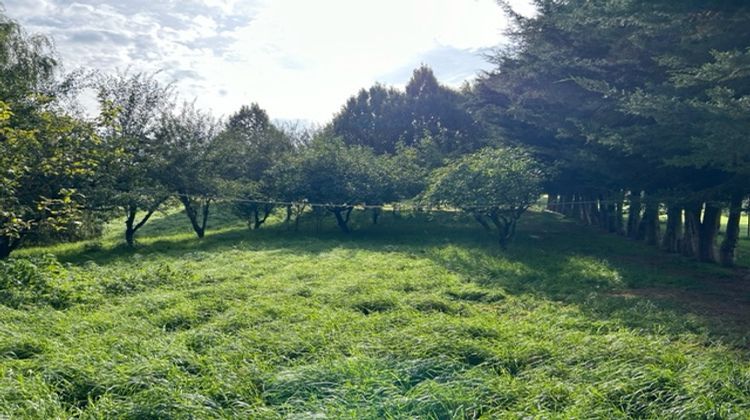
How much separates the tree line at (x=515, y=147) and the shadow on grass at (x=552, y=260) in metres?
1.00

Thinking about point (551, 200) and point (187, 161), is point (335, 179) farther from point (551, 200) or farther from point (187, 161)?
point (551, 200)

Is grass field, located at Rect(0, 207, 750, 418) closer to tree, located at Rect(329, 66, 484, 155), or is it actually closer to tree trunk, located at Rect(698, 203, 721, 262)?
tree trunk, located at Rect(698, 203, 721, 262)

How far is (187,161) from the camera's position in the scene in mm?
15203

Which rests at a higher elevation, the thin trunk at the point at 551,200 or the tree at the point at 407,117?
the tree at the point at 407,117

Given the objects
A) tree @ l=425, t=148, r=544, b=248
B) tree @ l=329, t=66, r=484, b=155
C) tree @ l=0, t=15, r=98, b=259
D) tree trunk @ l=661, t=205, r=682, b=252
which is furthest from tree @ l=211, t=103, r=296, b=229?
tree trunk @ l=661, t=205, r=682, b=252

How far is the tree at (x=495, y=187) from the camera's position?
39.1 feet

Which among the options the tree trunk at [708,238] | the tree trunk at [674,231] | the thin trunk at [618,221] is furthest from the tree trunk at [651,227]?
the tree trunk at [708,238]

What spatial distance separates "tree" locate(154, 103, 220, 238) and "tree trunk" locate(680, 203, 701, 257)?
44.3 ft

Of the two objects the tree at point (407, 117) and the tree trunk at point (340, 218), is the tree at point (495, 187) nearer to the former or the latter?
the tree trunk at point (340, 218)

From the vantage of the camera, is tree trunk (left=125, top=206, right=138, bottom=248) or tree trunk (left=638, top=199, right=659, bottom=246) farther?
tree trunk (left=125, top=206, right=138, bottom=248)

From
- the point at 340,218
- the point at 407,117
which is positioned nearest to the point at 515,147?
the point at 340,218

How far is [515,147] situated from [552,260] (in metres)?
4.90

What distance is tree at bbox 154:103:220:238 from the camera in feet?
48.6

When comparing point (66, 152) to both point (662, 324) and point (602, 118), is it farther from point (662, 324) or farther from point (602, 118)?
point (602, 118)
